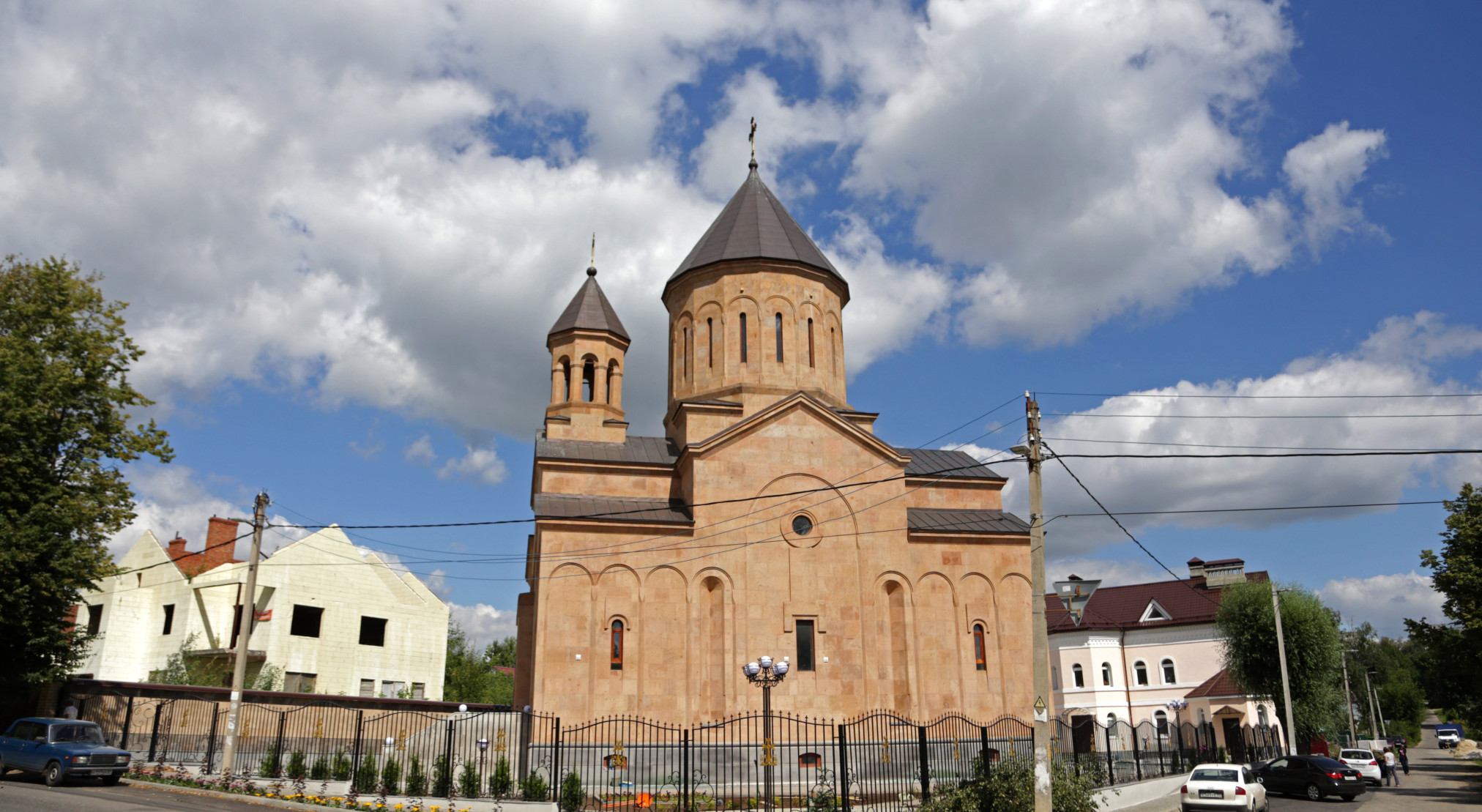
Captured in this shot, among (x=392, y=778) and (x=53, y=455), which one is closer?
(x=392, y=778)

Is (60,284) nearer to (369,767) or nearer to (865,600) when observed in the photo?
(369,767)

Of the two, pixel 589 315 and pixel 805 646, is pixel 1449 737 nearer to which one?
pixel 805 646

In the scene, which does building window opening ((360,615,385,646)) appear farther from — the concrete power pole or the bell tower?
the concrete power pole

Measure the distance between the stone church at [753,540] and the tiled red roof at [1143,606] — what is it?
18068mm

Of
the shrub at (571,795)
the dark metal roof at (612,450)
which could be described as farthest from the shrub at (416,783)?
the dark metal roof at (612,450)

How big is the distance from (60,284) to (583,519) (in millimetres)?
14237

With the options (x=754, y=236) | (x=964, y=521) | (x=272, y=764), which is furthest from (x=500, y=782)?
(x=754, y=236)

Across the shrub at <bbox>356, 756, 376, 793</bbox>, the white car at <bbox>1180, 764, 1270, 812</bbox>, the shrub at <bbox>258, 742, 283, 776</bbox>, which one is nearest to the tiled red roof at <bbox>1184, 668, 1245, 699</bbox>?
the white car at <bbox>1180, 764, 1270, 812</bbox>

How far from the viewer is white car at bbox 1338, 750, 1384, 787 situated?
2692 centimetres

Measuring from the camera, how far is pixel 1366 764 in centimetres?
2700

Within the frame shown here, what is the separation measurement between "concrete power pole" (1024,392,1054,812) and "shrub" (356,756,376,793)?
460 inches

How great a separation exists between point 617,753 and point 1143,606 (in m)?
31.1

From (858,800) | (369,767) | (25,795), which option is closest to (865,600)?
(858,800)

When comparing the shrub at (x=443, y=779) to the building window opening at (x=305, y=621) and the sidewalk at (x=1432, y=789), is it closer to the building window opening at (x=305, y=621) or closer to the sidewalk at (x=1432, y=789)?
the building window opening at (x=305, y=621)
